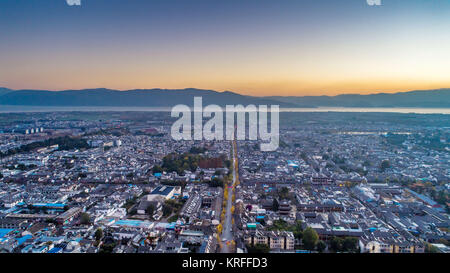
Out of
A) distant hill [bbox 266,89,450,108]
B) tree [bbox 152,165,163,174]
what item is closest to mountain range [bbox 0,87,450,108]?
distant hill [bbox 266,89,450,108]

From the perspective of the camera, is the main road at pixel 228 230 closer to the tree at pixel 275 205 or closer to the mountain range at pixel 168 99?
the tree at pixel 275 205

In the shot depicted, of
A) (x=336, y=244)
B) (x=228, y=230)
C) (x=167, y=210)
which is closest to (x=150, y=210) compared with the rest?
(x=167, y=210)

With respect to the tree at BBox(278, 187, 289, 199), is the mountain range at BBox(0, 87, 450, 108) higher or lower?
higher

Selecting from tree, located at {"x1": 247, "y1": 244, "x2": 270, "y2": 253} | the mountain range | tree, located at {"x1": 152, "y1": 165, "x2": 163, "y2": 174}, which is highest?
the mountain range

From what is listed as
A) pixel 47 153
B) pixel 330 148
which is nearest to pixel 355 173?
pixel 330 148

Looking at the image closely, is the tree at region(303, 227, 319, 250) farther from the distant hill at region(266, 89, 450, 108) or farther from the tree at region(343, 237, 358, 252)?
the distant hill at region(266, 89, 450, 108)
